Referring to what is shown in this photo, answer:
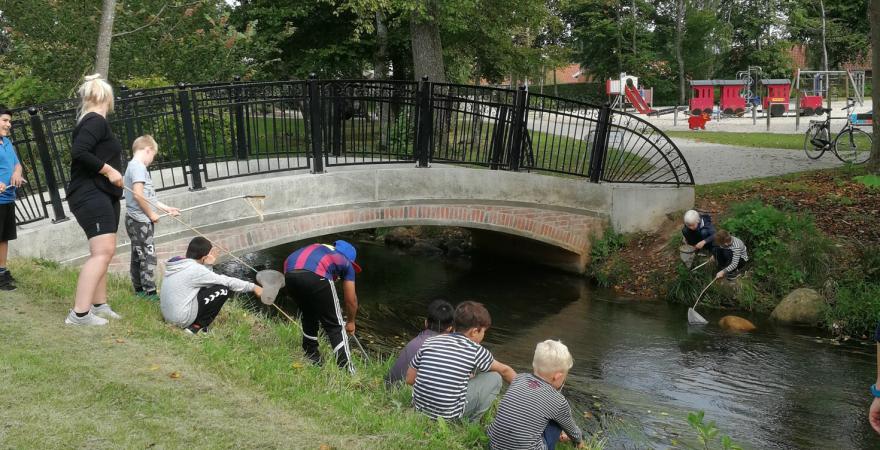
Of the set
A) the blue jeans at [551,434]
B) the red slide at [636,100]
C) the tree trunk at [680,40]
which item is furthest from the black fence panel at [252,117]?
the tree trunk at [680,40]

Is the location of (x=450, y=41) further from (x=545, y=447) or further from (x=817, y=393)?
(x=545, y=447)

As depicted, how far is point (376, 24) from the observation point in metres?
21.3

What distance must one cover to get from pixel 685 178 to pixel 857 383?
6345 mm

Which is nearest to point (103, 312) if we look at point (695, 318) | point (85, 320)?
point (85, 320)

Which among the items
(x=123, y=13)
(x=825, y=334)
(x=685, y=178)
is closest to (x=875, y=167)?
(x=685, y=178)

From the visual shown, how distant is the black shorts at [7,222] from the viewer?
7.30 metres

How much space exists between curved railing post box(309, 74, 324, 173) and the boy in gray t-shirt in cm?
371

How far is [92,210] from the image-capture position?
6316 millimetres

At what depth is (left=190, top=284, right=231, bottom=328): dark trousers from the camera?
6.79 meters

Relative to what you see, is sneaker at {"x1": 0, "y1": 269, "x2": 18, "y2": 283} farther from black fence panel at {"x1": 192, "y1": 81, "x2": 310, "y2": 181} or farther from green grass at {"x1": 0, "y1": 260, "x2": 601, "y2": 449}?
black fence panel at {"x1": 192, "y1": 81, "x2": 310, "y2": 181}

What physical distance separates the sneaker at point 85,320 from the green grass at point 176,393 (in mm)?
86

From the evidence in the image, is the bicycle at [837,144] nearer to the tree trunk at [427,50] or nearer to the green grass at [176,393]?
the tree trunk at [427,50]

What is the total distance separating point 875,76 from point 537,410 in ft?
37.9

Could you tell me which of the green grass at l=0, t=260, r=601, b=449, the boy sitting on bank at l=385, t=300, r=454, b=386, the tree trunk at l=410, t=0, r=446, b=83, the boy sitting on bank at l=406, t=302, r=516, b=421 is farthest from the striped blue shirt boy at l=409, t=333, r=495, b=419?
the tree trunk at l=410, t=0, r=446, b=83
